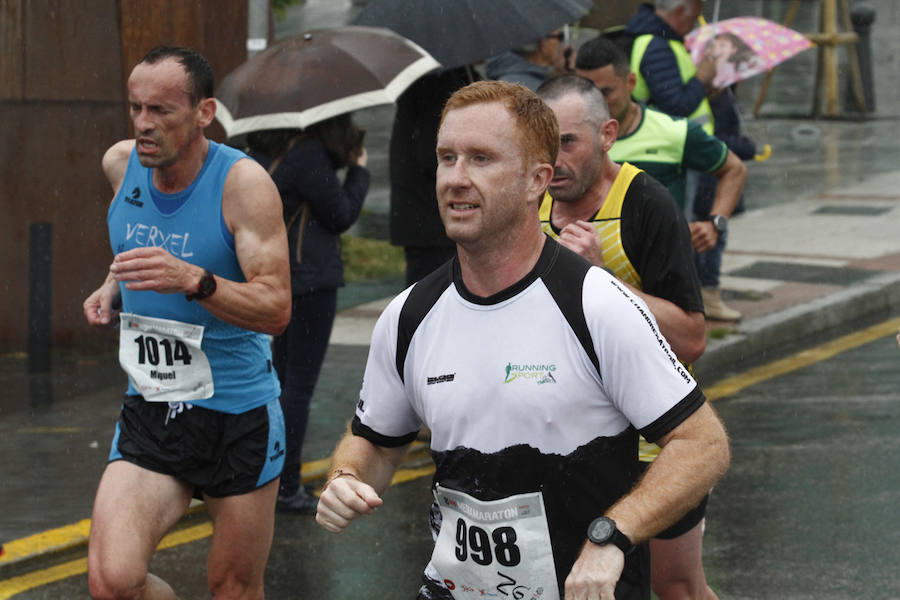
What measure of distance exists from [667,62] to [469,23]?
1.72 m

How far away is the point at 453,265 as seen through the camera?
3664 millimetres

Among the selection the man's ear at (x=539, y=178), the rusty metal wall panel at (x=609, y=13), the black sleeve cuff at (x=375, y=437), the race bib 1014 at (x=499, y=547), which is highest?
the man's ear at (x=539, y=178)

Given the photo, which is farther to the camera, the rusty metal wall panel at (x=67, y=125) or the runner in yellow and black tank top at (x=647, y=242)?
the rusty metal wall panel at (x=67, y=125)

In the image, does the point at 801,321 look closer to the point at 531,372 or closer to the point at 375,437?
the point at 375,437

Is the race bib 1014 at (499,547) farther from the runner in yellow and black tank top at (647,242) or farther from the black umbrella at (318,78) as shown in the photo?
the black umbrella at (318,78)

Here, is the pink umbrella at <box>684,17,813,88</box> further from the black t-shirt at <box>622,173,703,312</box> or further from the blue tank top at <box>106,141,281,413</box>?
the blue tank top at <box>106,141,281,413</box>


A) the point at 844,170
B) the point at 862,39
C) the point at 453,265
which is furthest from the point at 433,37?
the point at 862,39

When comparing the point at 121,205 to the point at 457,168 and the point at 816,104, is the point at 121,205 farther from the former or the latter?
the point at 816,104

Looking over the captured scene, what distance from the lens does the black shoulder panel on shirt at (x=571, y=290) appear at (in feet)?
11.1

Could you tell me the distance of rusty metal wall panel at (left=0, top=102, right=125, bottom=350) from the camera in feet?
33.6

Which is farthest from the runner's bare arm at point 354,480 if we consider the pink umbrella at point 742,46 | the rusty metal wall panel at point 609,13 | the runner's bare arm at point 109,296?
the rusty metal wall panel at point 609,13

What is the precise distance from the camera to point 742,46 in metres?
10.2

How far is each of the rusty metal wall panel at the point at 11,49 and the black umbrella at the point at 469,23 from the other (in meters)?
2.91

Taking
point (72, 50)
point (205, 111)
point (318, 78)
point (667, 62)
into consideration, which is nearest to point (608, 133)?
point (205, 111)
